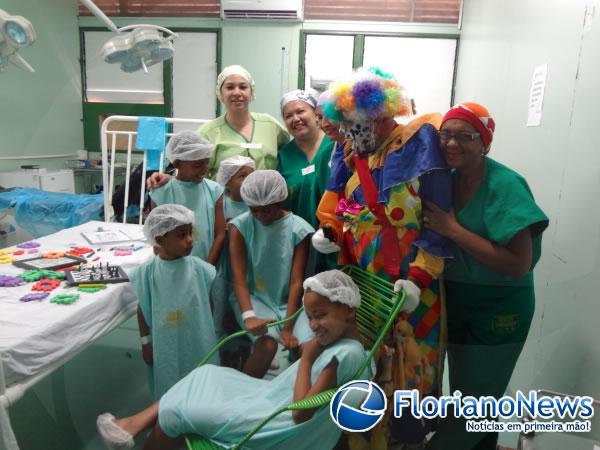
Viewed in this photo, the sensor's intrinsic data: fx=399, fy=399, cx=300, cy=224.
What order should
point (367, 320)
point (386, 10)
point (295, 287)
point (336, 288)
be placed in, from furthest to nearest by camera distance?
point (386, 10) → point (295, 287) → point (367, 320) → point (336, 288)

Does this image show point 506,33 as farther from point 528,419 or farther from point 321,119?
point 528,419

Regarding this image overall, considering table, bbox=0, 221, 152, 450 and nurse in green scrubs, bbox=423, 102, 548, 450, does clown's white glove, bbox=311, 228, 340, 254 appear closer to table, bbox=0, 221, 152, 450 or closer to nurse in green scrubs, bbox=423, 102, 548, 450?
nurse in green scrubs, bbox=423, 102, 548, 450

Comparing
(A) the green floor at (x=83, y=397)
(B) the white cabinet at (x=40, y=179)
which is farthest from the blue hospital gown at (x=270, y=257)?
(B) the white cabinet at (x=40, y=179)

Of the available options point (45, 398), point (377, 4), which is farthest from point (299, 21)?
point (45, 398)

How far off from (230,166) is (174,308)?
2.05 feet

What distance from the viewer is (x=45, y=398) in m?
1.68

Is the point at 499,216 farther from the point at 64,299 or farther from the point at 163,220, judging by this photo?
the point at 64,299

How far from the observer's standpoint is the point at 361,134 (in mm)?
1118

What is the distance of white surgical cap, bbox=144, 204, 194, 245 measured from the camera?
56.1 inches

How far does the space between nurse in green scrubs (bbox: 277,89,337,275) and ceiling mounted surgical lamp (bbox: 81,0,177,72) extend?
2.35 feet

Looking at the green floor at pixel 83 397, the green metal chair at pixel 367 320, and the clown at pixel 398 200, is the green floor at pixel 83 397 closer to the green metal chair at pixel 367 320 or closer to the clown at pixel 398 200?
the green metal chair at pixel 367 320

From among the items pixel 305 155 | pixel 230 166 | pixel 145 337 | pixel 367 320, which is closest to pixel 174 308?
pixel 145 337

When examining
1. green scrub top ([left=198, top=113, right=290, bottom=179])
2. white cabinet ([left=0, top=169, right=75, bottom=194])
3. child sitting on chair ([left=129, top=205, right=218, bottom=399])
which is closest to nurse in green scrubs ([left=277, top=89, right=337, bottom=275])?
green scrub top ([left=198, top=113, right=290, bottom=179])

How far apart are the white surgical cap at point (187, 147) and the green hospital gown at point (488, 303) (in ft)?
3.52
